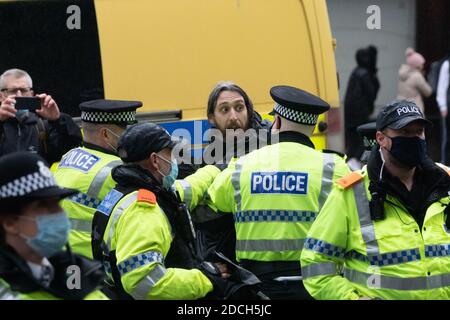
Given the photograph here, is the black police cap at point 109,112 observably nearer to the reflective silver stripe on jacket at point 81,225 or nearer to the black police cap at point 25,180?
the reflective silver stripe on jacket at point 81,225

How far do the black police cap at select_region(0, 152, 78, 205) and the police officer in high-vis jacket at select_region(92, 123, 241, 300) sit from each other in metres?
1.30

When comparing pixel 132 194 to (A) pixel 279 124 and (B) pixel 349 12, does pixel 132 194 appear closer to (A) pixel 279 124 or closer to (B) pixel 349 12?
(A) pixel 279 124

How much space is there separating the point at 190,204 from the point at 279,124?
607 mm

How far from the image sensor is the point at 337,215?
480 centimetres

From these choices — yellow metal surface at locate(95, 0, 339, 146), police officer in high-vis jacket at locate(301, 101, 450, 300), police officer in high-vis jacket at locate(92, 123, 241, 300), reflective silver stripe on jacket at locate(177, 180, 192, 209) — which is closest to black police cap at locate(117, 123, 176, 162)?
police officer in high-vis jacket at locate(92, 123, 241, 300)

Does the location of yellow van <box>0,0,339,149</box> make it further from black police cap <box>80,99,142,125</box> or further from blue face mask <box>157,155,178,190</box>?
blue face mask <box>157,155,178,190</box>

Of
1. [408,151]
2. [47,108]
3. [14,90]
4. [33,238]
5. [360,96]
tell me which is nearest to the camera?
[33,238]

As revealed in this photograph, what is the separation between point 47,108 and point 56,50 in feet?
2.15

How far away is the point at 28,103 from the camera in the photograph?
6953mm

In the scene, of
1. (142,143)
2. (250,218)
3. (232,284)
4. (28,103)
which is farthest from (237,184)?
(28,103)

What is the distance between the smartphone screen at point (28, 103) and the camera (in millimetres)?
6945

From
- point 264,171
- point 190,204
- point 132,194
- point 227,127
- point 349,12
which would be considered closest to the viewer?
point 132,194

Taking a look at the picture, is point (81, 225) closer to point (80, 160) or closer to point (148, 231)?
point (80, 160)
